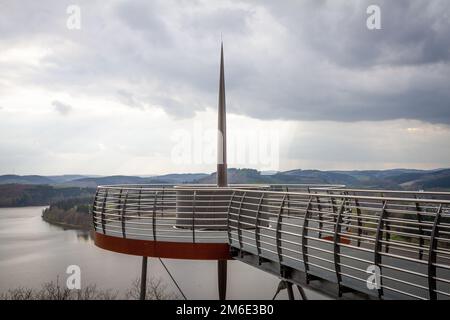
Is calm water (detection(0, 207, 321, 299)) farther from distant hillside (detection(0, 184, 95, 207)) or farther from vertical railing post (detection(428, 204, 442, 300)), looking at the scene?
vertical railing post (detection(428, 204, 442, 300))

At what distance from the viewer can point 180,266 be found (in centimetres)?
7875

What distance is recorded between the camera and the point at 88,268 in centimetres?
6450

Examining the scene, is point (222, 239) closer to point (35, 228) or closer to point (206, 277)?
point (206, 277)

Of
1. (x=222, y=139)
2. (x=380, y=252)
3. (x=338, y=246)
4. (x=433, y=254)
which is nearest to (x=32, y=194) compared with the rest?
(x=222, y=139)

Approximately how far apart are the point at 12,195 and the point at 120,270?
266 ft

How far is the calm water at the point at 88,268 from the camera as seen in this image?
5881 cm

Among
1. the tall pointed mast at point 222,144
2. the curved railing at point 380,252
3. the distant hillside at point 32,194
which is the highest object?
the tall pointed mast at point 222,144

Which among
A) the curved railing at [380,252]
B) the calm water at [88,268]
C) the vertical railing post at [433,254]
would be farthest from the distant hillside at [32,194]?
the vertical railing post at [433,254]

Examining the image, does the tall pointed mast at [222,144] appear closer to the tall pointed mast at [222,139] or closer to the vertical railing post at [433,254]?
the tall pointed mast at [222,139]

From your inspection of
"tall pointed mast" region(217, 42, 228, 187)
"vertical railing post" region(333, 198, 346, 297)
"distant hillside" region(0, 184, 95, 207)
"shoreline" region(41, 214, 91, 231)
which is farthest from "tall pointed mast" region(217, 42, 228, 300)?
"distant hillside" region(0, 184, 95, 207)

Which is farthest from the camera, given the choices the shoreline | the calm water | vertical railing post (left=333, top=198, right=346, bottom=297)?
the shoreline

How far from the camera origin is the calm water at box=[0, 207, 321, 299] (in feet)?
193

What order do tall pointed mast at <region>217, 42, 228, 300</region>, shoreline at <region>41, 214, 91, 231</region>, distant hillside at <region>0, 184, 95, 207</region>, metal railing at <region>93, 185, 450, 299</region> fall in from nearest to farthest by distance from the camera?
metal railing at <region>93, 185, 450, 299</region>
tall pointed mast at <region>217, 42, 228, 300</region>
shoreline at <region>41, 214, 91, 231</region>
distant hillside at <region>0, 184, 95, 207</region>
